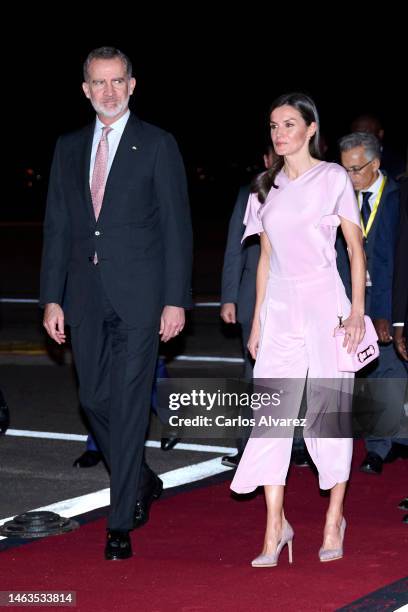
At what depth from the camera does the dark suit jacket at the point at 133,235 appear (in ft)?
20.1

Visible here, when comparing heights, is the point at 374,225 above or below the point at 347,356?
above

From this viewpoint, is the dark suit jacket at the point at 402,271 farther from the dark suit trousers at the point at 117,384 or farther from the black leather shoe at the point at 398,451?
the black leather shoe at the point at 398,451

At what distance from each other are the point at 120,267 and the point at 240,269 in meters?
2.18

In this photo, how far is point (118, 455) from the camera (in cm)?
610

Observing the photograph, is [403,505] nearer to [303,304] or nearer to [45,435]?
[303,304]

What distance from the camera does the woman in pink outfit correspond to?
5863mm

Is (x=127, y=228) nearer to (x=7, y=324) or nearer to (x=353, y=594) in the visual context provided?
(x=353, y=594)

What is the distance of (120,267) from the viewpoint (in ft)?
20.1

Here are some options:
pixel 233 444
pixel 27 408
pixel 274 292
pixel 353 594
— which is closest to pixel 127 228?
pixel 274 292

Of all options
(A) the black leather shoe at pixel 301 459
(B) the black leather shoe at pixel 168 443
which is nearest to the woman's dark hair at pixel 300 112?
(A) the black leather shoe at pixel 301 459

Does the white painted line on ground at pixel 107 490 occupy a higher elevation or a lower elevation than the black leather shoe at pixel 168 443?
higher

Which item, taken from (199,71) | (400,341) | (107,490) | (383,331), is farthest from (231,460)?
(199,71)

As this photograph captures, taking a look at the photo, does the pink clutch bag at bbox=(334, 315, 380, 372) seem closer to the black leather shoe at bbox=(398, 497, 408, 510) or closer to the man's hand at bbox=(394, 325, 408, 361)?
the man's hand at bbox=(394, 325, 408, 361)

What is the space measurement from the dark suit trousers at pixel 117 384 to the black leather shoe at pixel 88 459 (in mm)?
2309
